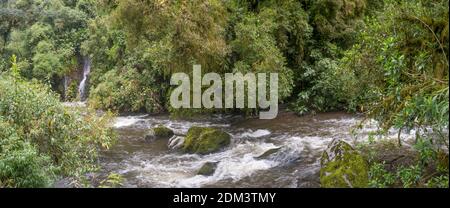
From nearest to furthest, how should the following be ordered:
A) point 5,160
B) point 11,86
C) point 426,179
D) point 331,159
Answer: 1. point 426,179
2. point 5,160
3. point 11,86
4. point 331,159

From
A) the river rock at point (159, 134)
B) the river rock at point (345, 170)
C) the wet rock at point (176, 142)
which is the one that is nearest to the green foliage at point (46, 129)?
the wet rock at point (176, 142)

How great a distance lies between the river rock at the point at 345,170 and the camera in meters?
7.68

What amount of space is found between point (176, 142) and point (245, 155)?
2401 mm

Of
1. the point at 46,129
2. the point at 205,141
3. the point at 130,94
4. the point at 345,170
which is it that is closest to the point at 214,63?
the point at 205,141

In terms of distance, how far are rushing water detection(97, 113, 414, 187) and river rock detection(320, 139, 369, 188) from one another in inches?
23.7

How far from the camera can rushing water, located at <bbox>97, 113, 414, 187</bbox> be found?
9539 mm

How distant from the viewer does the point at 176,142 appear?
1255 centimetres

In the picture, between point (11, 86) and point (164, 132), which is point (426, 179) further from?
point (164, 132)

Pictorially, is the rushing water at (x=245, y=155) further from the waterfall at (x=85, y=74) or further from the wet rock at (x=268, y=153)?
the waterfall at (x=85, y=74)

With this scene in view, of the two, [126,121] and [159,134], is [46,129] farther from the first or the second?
[126,121]

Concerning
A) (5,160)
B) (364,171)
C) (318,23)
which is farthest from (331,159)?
(318,23)

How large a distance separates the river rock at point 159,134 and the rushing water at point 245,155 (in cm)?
28

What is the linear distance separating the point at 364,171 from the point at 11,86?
681cm

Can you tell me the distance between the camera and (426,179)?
5867 mm
